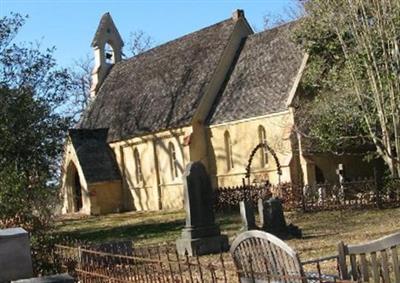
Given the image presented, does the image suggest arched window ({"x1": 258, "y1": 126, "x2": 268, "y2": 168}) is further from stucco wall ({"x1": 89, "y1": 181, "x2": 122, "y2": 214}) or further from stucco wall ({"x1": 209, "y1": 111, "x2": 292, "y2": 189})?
stucco wall ({"x1": 89, "y1": 181, "x2": 122, "y2": 214})

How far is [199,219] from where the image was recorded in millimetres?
17375

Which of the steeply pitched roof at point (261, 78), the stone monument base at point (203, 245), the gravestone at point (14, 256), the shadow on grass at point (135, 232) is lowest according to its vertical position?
the stone monument base at point (203, 245)

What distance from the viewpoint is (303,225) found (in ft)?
71.6

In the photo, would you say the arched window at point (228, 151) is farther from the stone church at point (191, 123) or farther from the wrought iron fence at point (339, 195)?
the wrought iron fence at point (339, 195)

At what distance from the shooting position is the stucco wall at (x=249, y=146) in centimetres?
3222

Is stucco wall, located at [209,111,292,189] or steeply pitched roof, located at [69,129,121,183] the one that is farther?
steeply pitched roof, located at [69,129,121,183]

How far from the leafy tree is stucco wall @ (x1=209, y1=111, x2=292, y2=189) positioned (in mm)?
3877

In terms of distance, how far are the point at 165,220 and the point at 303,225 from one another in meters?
10.0

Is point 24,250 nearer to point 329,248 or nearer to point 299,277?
point 299,277

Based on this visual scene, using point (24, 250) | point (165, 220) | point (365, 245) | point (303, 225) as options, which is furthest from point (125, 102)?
point (365, 245)

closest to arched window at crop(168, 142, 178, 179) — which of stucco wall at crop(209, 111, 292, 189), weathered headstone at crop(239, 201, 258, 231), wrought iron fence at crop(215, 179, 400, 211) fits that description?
stucco wall at crop(209, 111, 292, 189)

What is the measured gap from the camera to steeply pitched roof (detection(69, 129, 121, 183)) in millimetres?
42719

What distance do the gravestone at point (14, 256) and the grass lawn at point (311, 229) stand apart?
23.4 ft

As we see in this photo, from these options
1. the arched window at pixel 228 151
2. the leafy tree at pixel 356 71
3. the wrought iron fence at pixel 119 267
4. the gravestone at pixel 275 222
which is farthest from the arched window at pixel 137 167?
the wrought iron fence at pixel 119 267
